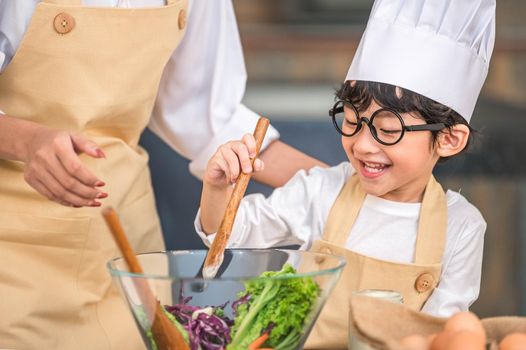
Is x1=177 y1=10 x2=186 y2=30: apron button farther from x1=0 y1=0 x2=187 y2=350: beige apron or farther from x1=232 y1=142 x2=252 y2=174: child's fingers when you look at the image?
x1=232 y1=142 x2=252 y2=174: child's fingers

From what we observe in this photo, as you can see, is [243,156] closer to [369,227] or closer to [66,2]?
[369,227]

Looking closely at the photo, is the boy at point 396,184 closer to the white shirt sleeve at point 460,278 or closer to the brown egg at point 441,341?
the white shirt sleeve at point 460,278

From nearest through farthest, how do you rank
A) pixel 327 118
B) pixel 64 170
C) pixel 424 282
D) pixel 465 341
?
pixel 465 341
pixel 64 170
pixel 424 282
pixel 327 118

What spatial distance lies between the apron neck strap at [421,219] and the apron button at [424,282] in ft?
0.09

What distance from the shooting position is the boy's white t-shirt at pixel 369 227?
1.40 m

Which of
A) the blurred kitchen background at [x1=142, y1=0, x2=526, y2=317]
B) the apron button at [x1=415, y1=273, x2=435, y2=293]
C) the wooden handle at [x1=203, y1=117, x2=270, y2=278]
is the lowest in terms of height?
the blurred kitchen background at [x1=142, y1=0, x2=526, y2=317]

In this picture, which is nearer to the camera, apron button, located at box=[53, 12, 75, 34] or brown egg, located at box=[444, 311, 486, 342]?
brown egg, located at box=[444, 311, 486, 342]

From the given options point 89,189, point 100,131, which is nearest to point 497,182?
point 100,131

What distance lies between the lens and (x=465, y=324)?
936 millimetres

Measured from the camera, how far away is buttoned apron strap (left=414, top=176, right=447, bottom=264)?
139 cm

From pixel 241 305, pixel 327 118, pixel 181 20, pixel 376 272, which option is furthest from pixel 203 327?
pixel 327 118

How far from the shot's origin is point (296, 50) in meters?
4.15

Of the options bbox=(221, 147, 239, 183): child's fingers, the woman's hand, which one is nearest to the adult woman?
the woman's hand

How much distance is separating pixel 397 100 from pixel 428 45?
9cm
